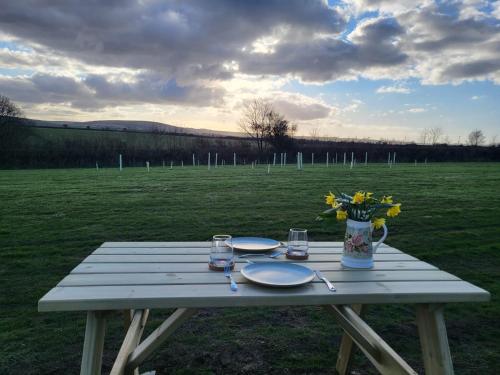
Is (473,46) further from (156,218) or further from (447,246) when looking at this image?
(156,218)

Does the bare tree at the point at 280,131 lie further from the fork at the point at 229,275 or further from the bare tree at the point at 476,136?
the fork at the point at 229,275

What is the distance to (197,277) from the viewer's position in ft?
4.46

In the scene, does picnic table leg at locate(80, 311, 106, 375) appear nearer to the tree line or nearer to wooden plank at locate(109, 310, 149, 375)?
wooden plank at locate(109, 310, 149, 375)

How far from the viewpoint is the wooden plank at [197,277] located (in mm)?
1290

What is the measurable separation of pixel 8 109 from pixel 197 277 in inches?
1521

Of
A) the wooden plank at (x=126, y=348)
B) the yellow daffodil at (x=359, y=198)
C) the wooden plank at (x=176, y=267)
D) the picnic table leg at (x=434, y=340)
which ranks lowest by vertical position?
the wooden plank at (x=126, y=348)

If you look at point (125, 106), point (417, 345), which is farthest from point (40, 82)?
point (417, 345)

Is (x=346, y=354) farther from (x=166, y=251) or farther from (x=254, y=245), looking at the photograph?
(x=166, y=251)

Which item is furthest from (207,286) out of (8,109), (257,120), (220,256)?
(257,120)

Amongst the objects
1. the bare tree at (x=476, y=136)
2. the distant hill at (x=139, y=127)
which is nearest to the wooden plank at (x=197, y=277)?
the distant hill at (x=139, y=127)

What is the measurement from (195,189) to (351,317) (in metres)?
8.64

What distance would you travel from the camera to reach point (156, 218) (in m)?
6.02

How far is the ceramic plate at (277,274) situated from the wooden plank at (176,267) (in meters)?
0.11

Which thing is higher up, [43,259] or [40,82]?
[40,82]
